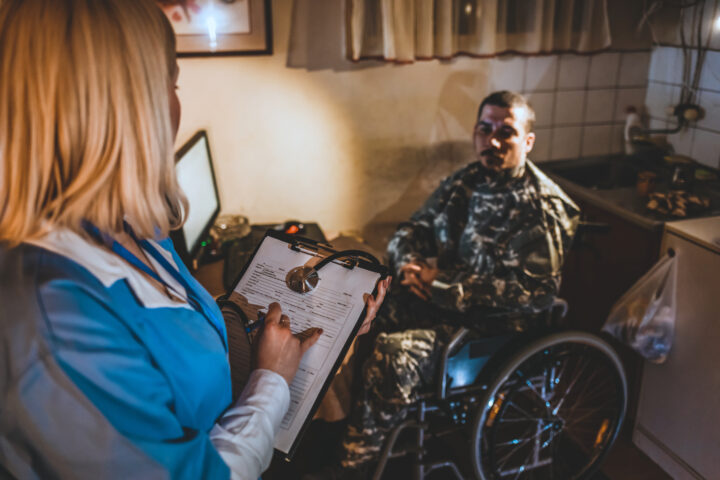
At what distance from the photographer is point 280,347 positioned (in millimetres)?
903

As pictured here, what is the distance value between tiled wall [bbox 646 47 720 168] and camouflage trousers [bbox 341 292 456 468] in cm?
143

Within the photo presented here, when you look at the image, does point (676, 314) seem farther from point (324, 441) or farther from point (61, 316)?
point (61, 316)

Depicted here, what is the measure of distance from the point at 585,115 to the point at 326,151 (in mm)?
1205

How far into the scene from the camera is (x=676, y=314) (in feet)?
5.77

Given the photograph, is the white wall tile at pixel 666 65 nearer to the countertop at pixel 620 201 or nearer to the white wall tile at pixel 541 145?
the white wall tile at pixel 541 145

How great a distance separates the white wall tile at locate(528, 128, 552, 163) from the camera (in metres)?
2.53

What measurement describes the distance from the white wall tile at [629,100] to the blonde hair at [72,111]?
2419 mm

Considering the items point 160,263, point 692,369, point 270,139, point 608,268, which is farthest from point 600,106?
point 160,263

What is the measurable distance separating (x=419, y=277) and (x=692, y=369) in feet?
2.90

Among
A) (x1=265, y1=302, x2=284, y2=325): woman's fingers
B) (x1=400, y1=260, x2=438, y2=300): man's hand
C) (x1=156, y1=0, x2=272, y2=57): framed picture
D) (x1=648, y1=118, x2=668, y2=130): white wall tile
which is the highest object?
(x1=156, y1=0, x2=272, y2=57): framed picture

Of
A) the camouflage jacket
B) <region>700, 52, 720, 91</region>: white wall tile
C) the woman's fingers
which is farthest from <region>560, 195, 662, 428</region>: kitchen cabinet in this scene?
the woman's fingers

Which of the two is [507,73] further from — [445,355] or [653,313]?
[445,355]

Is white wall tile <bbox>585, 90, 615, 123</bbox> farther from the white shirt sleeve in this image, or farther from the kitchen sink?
the white shirt sleeve

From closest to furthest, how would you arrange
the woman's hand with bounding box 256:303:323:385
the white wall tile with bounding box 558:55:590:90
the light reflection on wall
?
the woman's hand with bounding box 256:303:323:385 → the light reflection on wall → the white wall tile with bounding box 558:55:590:90
